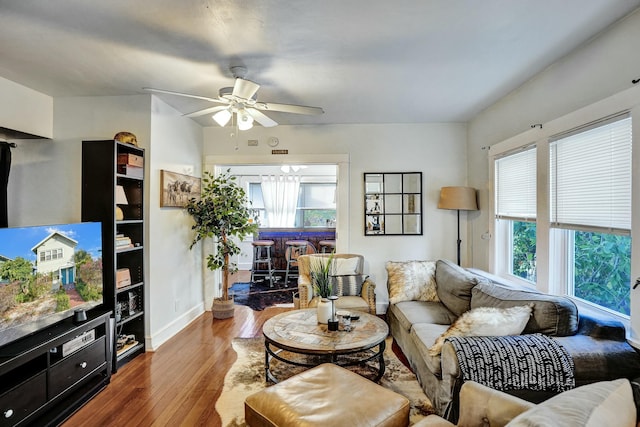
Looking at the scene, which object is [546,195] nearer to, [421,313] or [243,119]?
[421,313]

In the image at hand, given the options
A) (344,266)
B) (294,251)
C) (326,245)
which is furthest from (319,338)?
(326,245)

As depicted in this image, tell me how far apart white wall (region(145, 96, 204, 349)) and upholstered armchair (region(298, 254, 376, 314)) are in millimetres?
1435

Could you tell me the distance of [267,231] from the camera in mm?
7582

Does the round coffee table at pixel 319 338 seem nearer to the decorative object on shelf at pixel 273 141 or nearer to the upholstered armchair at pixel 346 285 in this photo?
the upholstered armchair at pixel 346 285

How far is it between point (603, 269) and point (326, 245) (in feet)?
15.9

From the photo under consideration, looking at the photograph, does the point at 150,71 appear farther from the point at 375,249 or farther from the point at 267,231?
the point at 267,231

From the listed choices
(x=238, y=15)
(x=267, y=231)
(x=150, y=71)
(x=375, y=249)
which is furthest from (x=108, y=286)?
(x=267, y=231)

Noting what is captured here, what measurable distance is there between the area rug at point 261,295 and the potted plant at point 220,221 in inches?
25.7

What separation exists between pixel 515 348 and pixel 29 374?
9.49 ft

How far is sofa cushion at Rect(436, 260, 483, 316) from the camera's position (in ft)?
9.34

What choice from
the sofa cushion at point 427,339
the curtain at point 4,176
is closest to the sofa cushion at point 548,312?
the sofa cushion at point 427,339

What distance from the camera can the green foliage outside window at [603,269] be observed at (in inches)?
84.1

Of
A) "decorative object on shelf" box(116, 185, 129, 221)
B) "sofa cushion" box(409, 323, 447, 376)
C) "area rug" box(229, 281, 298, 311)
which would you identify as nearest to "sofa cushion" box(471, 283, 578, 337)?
"sofa cushion" box(409, 323, 447, 376)

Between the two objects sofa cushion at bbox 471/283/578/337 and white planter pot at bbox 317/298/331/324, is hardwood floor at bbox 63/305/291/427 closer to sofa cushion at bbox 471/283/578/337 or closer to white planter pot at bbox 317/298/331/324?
white planter pot at bbox 317/298/331/324
